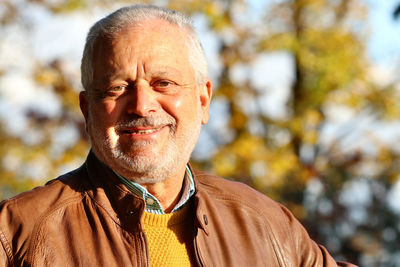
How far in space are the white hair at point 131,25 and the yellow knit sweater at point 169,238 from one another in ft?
1.68

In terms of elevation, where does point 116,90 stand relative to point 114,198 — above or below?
above

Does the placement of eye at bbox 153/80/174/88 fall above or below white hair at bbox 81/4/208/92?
below

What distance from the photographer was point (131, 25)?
255 cm

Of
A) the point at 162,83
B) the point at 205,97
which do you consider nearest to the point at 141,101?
the point at 162,83

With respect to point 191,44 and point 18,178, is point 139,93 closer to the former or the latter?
point 191,44

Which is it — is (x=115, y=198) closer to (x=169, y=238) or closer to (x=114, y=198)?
(x=114, y=198)

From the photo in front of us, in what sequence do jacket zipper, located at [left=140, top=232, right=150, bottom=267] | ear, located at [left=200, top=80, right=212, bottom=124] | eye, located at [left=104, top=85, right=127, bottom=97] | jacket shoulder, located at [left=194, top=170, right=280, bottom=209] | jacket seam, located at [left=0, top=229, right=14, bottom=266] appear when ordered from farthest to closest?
jacket shoulder, located at [left=194, top=170, right=280, bottom=209] < ear, located at [left=200, top=80, right=212, bottom=124] < eye, located at [left=104, top=85, right=127, bottom=97] < jacket zipper, located at [left=140, top=232, right=150, bottom=267] < jacket seam, located at [left=0, top=229, right=14, bottom=266]

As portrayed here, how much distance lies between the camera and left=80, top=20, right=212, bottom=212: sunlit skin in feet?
8.11

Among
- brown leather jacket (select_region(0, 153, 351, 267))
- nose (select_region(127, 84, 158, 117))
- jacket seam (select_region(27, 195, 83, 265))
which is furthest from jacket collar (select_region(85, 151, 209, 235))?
nose (select_region(127, 84, 158, 117))

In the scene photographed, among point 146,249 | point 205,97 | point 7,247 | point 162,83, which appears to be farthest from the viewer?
point 205,97

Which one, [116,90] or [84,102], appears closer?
[116,90]

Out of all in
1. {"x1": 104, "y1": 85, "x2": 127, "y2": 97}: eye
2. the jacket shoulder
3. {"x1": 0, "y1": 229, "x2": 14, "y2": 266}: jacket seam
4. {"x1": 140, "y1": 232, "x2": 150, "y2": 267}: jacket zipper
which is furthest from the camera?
the jacket shoulder

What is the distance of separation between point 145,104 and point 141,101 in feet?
0.06

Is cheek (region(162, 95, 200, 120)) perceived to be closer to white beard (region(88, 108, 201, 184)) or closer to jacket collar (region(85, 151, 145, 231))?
white beard (region(88, 108, 201, 184))
